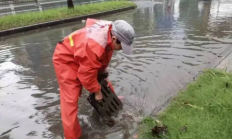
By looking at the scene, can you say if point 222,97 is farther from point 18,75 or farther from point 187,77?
point 18,75

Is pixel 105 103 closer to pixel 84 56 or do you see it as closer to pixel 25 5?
pixel 84 56

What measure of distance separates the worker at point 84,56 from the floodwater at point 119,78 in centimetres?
53

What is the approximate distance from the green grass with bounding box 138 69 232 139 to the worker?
84cm

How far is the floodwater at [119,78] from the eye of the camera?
2.97 m

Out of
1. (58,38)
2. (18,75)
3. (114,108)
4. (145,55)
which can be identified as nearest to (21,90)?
(18,75)

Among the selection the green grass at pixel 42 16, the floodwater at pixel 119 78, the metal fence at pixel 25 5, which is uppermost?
the metal fence at pixel 25 5

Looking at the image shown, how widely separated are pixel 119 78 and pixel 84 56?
2.10m

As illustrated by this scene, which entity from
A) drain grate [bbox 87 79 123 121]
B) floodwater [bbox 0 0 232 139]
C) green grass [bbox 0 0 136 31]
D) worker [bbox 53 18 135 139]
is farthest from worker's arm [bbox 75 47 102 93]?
green grass [bbox 0 0 136 31]

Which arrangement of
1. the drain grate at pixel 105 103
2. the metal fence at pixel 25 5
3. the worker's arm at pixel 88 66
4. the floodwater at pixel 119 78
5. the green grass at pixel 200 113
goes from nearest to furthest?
1. the worker's arm at pixel 88 66
2. the green grass at pixel 200 113
3. the drain grate at pixel 105 103
4. the floodwater at pixel 119 78
5. the metal fence at pixel 25 5

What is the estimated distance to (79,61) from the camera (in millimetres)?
2283

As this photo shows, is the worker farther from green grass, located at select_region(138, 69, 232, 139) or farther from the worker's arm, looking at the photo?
green grass, located at select_region(138, 69, 232, 139)

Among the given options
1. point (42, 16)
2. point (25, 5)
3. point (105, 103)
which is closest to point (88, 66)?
point (105, 103)

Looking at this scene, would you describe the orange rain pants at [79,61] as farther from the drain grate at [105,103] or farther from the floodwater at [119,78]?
the floodwater at [119,78]

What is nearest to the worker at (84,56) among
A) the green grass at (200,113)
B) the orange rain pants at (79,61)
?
the orange rain pants at (79,61)
